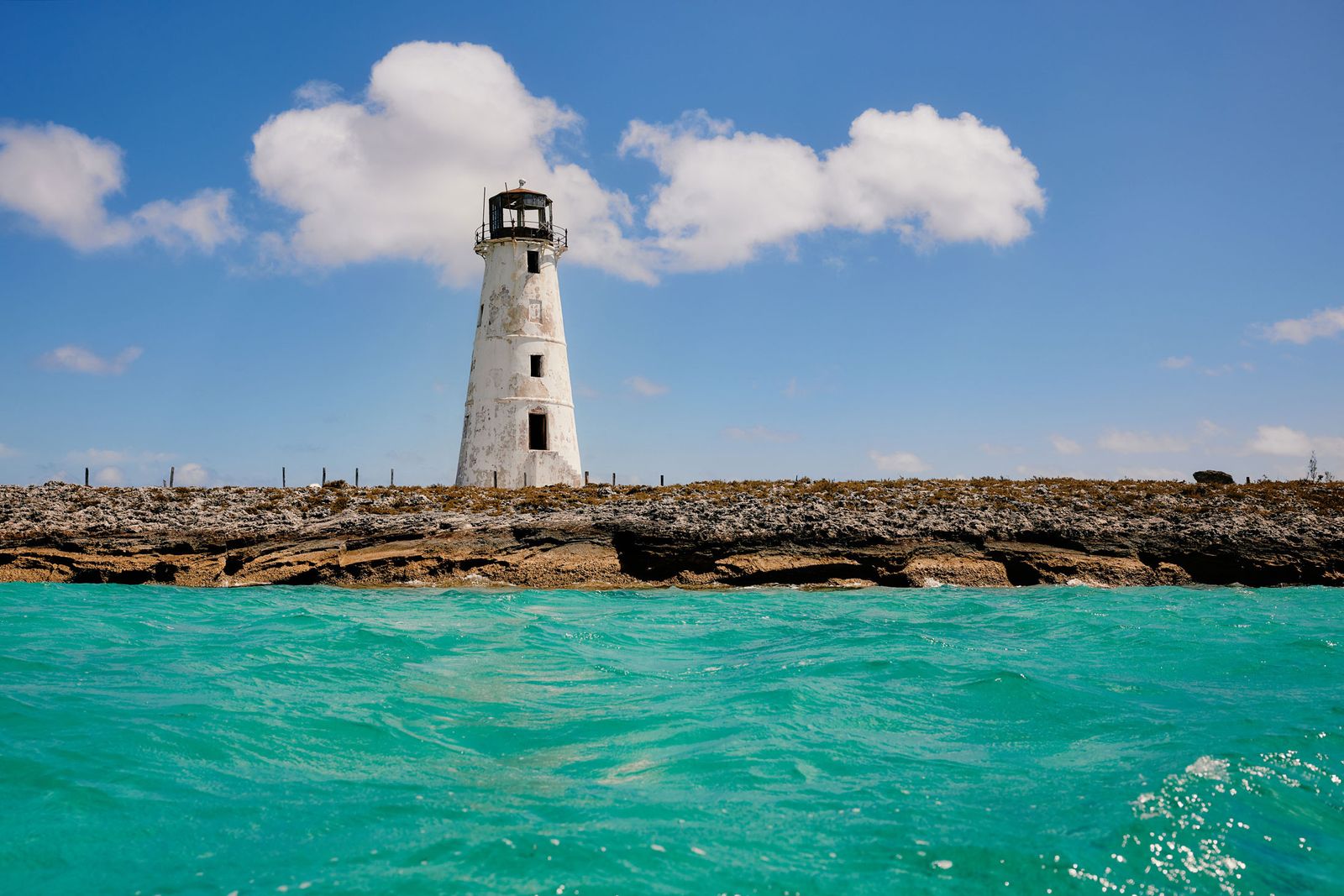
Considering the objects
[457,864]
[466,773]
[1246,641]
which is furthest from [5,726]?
[1246,641]

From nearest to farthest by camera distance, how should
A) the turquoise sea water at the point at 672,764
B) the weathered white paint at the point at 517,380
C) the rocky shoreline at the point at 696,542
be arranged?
the turquoise sea water at the point at 672,764 < the rocky shoreline at the point at 696,542 < the weathered white paint at the point at 517,380

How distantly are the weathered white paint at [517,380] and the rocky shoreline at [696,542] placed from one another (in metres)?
5.92

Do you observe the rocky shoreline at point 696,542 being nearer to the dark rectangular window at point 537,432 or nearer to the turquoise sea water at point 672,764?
the dark rectangular window at point 537,432

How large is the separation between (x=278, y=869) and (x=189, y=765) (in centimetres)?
252

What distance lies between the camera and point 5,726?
26.7 feet

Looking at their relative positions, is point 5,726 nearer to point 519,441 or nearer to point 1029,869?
point 1029,869

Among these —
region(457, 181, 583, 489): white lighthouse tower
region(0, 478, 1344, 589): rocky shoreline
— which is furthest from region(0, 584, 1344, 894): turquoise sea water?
region(457, 181, 583, 489): white lighthouse tower

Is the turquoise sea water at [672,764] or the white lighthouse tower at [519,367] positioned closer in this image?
the turquoise sea water at [672,764]

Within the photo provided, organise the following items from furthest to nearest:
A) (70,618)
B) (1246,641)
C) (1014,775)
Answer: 1. (70,618)
2. (1246,641)
3. (1014,775)

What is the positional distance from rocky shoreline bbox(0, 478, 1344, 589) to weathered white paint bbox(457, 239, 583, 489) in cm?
592

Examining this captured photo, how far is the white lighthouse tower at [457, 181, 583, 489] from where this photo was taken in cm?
3444

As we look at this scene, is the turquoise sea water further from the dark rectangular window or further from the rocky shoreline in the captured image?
the dark rectangular window

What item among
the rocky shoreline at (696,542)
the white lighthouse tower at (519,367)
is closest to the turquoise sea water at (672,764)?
the rocky shoreline at (696,542)

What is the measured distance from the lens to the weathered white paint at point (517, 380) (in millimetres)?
34406
